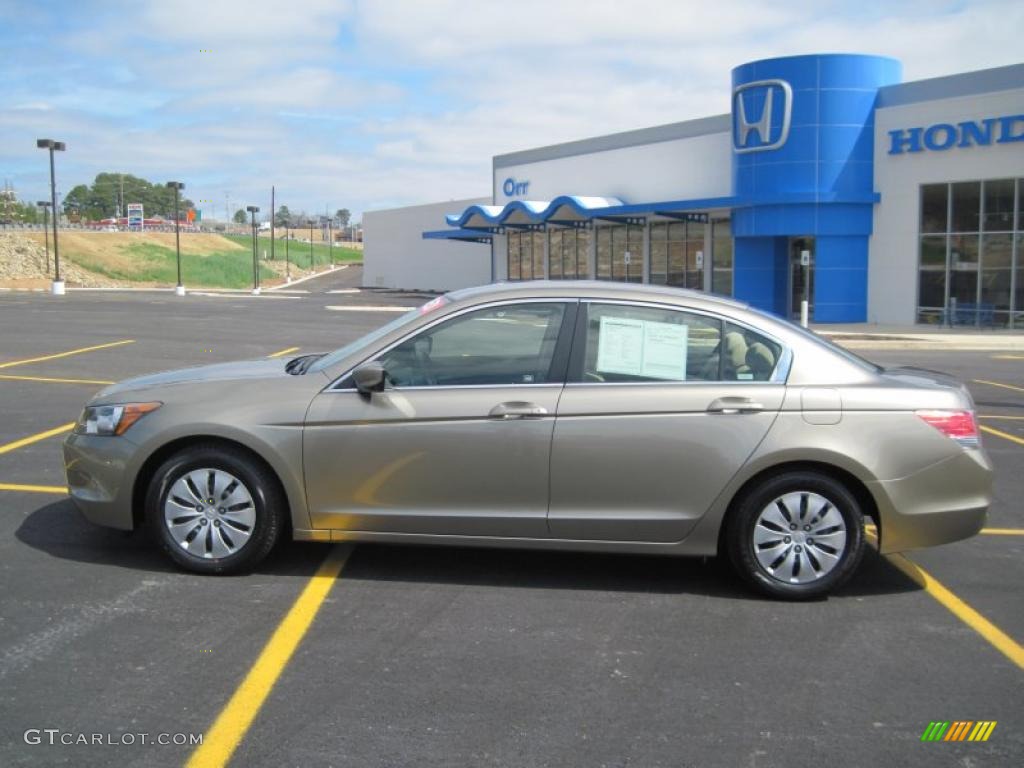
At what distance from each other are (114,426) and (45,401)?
657cm

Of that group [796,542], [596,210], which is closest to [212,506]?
[796,542]

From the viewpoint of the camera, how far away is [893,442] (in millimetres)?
4988

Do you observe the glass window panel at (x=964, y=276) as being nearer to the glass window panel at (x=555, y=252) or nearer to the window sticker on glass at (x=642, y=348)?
the glass window panel at (x=555, y=252)

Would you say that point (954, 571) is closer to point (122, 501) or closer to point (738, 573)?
point (738, 573)

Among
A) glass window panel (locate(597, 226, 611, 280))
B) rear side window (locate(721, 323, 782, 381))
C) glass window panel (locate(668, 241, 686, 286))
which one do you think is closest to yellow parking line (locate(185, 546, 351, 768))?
rear side window (locate(721, 323, 782, 381))

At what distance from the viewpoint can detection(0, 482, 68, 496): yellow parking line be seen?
6.95 m

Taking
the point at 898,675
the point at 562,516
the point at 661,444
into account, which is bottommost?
the point at 898,675

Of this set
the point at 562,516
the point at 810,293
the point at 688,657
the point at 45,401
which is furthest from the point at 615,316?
the point at 810,293

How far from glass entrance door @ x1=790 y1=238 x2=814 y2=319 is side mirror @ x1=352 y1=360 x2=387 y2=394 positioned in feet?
89.0

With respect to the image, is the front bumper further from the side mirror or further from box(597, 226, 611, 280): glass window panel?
box(597, 226, 611, 280): glass window panel

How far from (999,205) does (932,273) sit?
8.54 ft

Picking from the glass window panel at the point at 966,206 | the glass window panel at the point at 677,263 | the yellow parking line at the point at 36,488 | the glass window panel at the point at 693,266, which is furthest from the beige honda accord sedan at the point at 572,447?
the glass window panel at the point at 677,263

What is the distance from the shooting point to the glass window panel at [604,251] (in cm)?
4138

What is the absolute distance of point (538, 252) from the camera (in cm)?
4591
